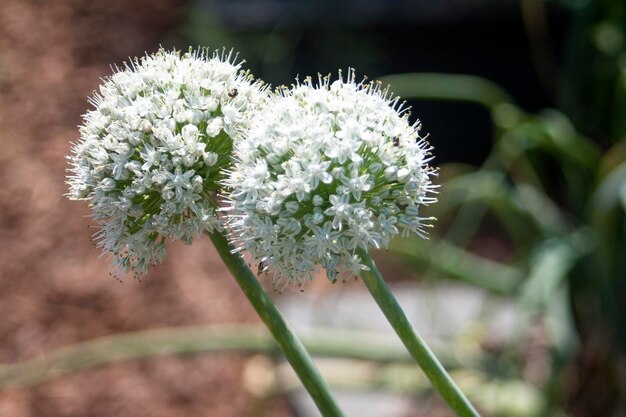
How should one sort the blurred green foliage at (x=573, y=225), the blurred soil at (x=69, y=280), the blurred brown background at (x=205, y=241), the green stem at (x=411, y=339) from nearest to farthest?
1. the green stem at (x=411, y=339)
2. the blurred green foliage at (x=573, y=225)
3. the blurred brown background at (x=205, y=241)
4. the blurred soil at (x=69, y=280)

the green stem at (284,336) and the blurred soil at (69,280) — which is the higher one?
the blurred soil at (69,280)

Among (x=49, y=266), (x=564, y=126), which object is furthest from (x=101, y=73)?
(x=564, y=126)

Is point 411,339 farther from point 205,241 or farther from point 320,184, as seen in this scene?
point 205,241

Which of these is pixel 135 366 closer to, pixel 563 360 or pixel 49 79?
pixel 563 360

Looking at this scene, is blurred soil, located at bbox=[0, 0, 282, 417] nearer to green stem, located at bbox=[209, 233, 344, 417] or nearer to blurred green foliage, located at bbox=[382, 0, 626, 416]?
blurred green foliage, located at bbox=[382, 0, 626, 416]

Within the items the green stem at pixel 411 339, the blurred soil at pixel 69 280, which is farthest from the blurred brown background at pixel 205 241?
the green stem at pixel 411 339

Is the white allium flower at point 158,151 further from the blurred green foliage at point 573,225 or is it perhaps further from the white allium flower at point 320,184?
the blurred green foliage at point 573,225
